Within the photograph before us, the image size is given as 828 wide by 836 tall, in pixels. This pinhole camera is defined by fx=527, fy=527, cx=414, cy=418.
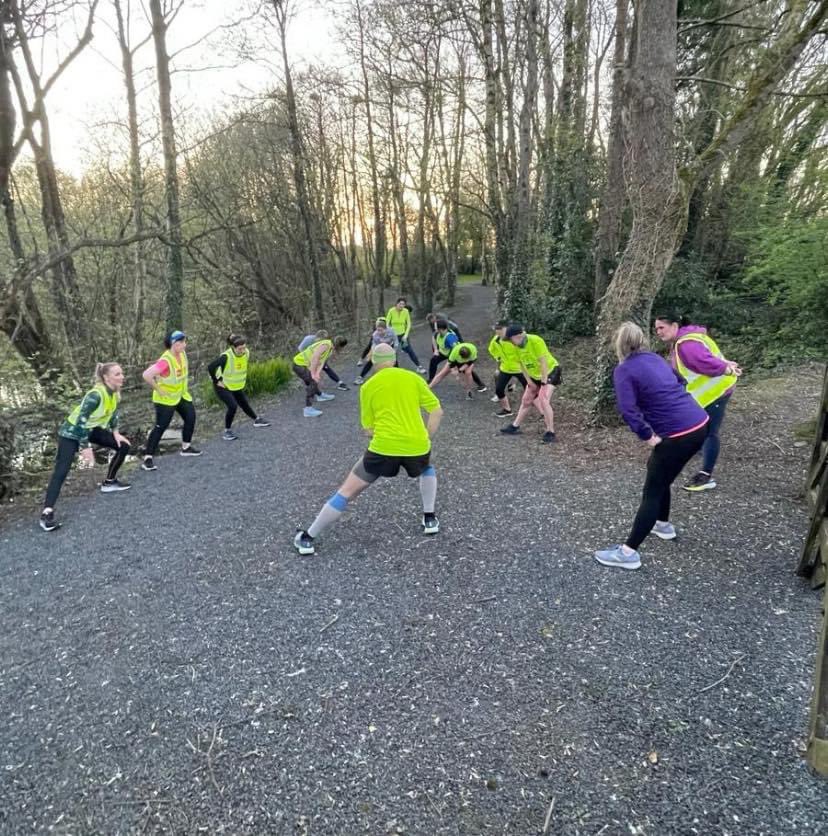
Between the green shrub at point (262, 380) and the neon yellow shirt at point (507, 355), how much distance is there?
5.53 m

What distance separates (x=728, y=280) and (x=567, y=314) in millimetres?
3769

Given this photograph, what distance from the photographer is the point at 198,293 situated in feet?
53.4

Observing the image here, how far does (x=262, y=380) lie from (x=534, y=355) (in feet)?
22.4

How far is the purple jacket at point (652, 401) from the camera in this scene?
3570 mm

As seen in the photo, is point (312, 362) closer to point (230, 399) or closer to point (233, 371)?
point (233, 371)

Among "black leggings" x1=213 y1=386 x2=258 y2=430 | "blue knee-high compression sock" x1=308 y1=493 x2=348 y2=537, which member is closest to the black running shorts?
"blue knee-high compression sock" x1=308 y1=493 x2=348 y2=537

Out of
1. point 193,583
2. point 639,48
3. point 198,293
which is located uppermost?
point 639,48

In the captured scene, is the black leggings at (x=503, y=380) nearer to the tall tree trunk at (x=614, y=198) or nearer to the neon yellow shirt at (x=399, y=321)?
the tall tree trunk at (x=614, y=198)

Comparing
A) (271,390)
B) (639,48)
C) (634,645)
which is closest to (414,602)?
(634,645)

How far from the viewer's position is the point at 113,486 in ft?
21.8

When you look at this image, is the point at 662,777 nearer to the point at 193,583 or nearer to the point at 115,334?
the point at 193,583

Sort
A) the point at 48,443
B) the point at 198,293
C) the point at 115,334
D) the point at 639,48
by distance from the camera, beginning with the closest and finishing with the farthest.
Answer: the point at 639,48, the point at 48,443, the point at 115,334, the point at 198,293

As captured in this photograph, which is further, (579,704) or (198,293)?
(198,293)

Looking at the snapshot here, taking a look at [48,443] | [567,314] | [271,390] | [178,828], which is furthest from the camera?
[567,314]
